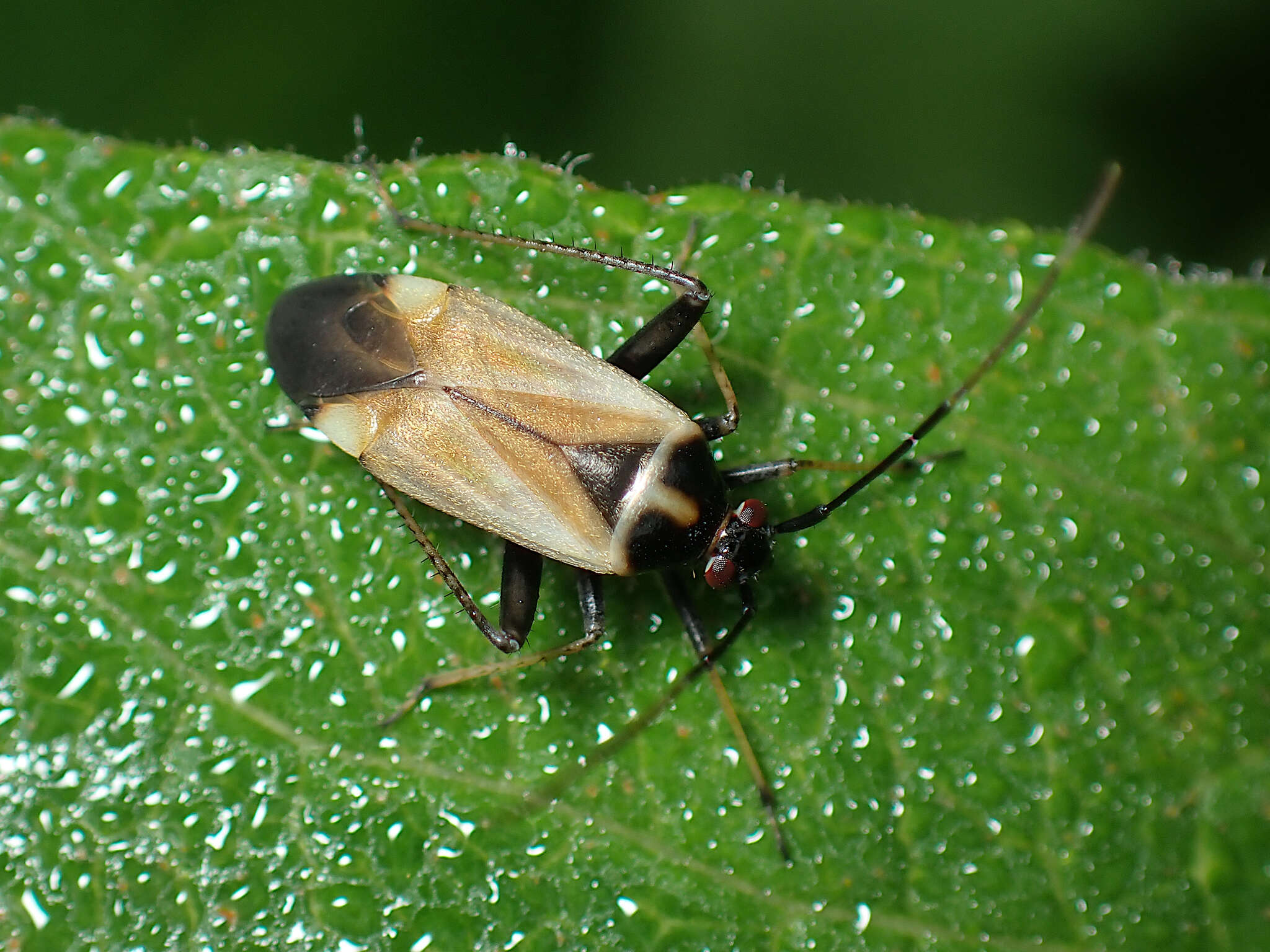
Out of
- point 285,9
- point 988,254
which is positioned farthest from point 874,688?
point 285,9

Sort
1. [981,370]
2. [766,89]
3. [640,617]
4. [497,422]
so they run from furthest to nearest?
[766,89] < [640,617] < [497,422] < [981,370]

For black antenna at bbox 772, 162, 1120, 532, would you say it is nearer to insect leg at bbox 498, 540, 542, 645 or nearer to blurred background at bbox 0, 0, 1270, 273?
insect leg at bbox 498, 540, 542, 645

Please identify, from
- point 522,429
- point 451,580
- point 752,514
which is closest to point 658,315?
point 522,429

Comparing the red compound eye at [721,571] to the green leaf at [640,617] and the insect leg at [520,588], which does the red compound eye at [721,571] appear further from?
the insect leg at [520,588]

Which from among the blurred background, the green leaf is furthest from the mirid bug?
the blurred background

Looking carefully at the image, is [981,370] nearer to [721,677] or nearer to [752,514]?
[752,514]

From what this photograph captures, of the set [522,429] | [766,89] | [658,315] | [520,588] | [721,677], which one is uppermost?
[766,89]
